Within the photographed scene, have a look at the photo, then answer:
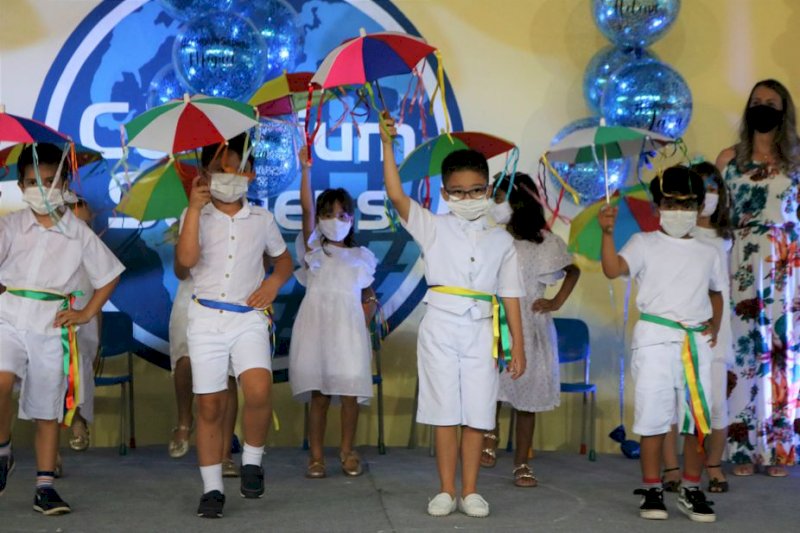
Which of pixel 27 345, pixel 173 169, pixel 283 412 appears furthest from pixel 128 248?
pixel 27 345

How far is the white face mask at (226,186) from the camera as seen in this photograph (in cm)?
480

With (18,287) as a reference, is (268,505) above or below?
below

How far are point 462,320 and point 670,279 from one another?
0.92m

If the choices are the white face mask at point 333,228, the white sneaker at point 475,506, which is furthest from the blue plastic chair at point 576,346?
the white sneaker at point 475,506

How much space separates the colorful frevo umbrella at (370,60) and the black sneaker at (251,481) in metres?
1.44

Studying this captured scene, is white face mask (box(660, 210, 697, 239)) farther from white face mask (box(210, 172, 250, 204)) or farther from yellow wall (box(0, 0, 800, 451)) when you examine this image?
yellow wall (box(0, 0, 800, 451))

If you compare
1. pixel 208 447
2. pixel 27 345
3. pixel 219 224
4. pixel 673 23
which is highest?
pixel 673 23

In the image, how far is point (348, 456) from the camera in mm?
5879

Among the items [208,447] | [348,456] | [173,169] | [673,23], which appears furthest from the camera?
[673,23]

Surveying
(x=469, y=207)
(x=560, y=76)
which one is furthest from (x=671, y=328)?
(x=560, y=76)

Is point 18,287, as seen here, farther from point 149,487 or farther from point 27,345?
point 149,487

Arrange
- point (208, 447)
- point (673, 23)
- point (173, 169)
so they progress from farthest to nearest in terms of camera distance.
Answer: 1. point (673, 23)
2. point (173, 169)
3. point (208, 447)

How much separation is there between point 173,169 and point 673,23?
326 centimetres

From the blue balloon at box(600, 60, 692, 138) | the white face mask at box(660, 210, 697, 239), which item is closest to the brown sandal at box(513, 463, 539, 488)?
the white face mask at box(660, 210, 697, 239)
